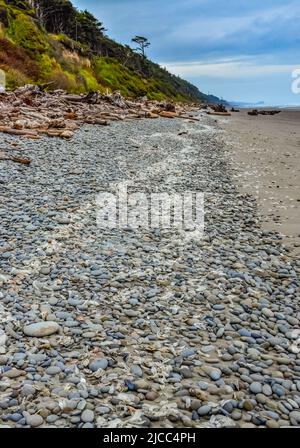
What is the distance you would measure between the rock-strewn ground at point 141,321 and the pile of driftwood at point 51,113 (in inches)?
251

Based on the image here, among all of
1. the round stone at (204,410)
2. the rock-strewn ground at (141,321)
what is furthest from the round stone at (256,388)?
the round stone at (204,410)

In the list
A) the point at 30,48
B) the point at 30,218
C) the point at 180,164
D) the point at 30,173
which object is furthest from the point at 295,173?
the point at 30,48

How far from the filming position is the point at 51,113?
2275cm

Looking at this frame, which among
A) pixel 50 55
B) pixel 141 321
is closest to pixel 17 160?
pixel 141 321

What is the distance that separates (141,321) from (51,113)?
20.3 meters

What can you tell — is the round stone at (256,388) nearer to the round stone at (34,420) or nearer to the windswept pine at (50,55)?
the round stone at (34,420)

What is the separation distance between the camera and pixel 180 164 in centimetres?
1542

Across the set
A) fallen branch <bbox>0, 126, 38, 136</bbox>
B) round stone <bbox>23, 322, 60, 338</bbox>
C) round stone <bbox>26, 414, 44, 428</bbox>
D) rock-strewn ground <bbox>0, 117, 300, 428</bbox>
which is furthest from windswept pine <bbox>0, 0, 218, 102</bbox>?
round stone <bbox>26, 414, 44, 428</bbox>

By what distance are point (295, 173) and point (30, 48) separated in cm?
3312

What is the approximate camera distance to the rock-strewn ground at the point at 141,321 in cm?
346

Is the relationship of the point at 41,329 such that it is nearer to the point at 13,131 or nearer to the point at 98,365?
the point at 98,365

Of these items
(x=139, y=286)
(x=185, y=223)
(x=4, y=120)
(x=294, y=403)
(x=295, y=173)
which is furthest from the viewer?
(x=4, y=120)

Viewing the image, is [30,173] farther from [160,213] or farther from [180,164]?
[180,164]

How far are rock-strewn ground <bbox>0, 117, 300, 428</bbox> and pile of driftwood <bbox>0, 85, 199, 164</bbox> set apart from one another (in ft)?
20.9
